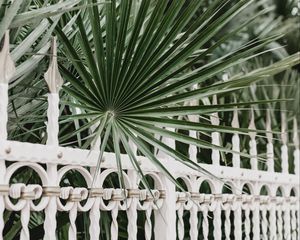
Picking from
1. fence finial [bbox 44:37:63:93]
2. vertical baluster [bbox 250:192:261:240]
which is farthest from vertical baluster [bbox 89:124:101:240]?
vertical baluster [bbox 250:192:261:240]

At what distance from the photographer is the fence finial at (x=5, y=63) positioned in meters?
2.44

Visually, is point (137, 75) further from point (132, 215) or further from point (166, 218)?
point (166, 218)

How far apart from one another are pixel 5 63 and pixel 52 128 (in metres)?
0.34

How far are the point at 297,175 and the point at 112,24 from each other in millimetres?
2454

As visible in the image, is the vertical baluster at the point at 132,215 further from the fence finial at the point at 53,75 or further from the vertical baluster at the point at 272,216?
the vertical baluster at the point at 272,216

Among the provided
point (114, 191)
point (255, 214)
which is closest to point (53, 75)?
point (114, 191)

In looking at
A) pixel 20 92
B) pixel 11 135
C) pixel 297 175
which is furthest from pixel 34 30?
pixel 297 175

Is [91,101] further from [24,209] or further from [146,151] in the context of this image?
[24,209]

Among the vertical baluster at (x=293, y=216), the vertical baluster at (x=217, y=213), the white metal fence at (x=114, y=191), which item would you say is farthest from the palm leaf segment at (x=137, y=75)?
the vertical baluster at (x=293, y=216)

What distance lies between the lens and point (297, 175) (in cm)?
479

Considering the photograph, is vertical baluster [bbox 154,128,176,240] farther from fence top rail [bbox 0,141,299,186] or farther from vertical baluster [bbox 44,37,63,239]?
vertical baluster [bbox 44,37,63,239]

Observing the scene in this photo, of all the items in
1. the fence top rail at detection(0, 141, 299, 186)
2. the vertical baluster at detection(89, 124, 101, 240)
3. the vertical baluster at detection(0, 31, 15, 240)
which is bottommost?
the vertical baluster at detection(89, 124, 101, 240)

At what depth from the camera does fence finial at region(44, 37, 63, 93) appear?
8.79ft

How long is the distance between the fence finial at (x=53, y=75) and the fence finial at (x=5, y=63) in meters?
0.24
